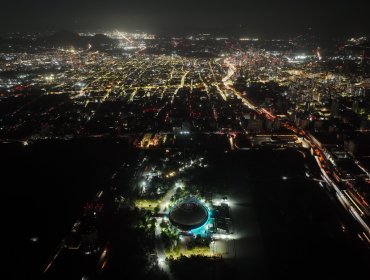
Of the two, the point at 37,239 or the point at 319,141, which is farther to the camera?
the point at 319,141

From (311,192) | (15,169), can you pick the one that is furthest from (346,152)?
(15,169)

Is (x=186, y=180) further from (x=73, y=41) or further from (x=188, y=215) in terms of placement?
(x=73, y=41)

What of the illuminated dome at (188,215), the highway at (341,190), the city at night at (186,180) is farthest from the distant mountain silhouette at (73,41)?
the illuminated dome at (188,215)

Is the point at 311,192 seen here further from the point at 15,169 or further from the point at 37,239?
the point at 15,169

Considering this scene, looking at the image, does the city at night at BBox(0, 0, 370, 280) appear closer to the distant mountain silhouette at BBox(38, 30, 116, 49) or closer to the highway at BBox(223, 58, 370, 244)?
the highway at BBox(223, 58, 370, 244)

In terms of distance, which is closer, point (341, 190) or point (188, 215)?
point (188, 215)

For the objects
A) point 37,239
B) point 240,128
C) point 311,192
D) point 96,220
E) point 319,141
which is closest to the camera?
point 37,239

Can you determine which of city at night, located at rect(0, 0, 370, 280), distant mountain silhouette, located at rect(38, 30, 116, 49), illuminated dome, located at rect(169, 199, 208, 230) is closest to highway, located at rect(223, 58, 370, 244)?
city at night, located at rect(0, 0, 370, 280)

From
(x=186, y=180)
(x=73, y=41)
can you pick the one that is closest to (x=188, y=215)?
(x=186, y=180)
